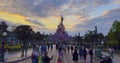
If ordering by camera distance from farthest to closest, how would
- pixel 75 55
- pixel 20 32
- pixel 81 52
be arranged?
pixel 20 32 < pixel 81 52 < pixel 75 55

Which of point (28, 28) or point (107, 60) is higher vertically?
point (28, 28)

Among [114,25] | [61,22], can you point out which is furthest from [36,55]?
[61,22]

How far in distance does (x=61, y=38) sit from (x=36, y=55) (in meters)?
123

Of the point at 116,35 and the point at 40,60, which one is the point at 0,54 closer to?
the point at 40,60

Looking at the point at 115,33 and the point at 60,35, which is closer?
the point at 115,33

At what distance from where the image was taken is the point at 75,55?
29.2 metres

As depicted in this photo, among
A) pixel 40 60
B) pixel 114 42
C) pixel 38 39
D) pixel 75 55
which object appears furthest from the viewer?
pixel 38 39

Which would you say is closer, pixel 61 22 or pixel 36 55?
pixel 36 55

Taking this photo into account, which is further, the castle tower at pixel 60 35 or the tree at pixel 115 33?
the castle tower at pixel 60 35

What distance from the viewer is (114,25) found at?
305 feet

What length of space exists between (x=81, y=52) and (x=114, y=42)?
1953 inches

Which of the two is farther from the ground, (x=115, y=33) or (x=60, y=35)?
(x=115, y=33)

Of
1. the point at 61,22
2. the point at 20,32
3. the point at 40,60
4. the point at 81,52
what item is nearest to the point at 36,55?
the point at 40,60

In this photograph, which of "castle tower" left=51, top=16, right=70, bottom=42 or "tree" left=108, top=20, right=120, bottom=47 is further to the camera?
"castle tower" left=51, top=16, right=70, bottom=42
